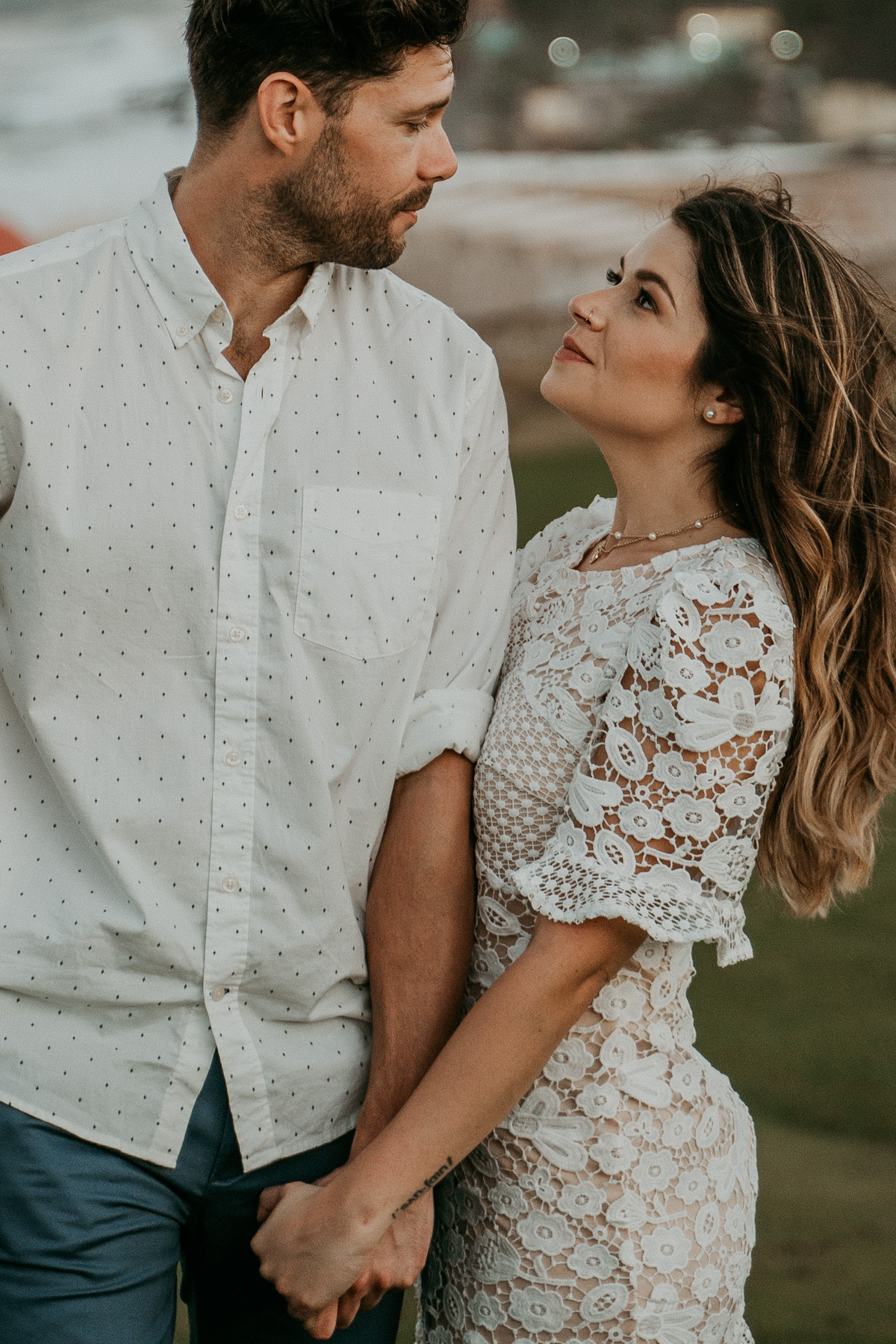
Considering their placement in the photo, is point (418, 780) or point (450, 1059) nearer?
point (450, 1059)

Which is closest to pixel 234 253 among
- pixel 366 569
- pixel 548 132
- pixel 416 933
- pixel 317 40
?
pixel 317 40

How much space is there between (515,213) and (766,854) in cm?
469

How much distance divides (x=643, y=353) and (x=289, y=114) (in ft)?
1.45

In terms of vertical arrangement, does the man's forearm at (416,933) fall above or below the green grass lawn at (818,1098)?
above

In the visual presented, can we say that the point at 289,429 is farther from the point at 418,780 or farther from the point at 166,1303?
the point at 166,1303

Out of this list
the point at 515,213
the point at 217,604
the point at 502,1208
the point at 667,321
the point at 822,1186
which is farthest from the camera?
the point at 515,213

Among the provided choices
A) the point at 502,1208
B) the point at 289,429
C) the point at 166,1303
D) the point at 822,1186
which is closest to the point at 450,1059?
the point at 502,1208

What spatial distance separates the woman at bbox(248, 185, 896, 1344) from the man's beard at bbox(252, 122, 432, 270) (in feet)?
1.02

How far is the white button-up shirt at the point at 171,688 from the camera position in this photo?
1.22 meters

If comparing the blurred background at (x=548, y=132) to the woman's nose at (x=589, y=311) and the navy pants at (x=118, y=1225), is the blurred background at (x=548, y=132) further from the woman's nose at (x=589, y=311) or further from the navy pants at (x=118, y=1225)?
the navy pants at (x=118, y=1225)

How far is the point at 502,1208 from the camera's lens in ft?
4.45

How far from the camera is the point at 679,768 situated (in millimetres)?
1250

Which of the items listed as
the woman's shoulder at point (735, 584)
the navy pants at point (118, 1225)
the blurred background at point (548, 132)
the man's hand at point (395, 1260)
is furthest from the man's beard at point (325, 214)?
the blurred background at point (548, 132)

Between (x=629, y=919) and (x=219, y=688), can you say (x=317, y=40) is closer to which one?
(x=219, y=688)
